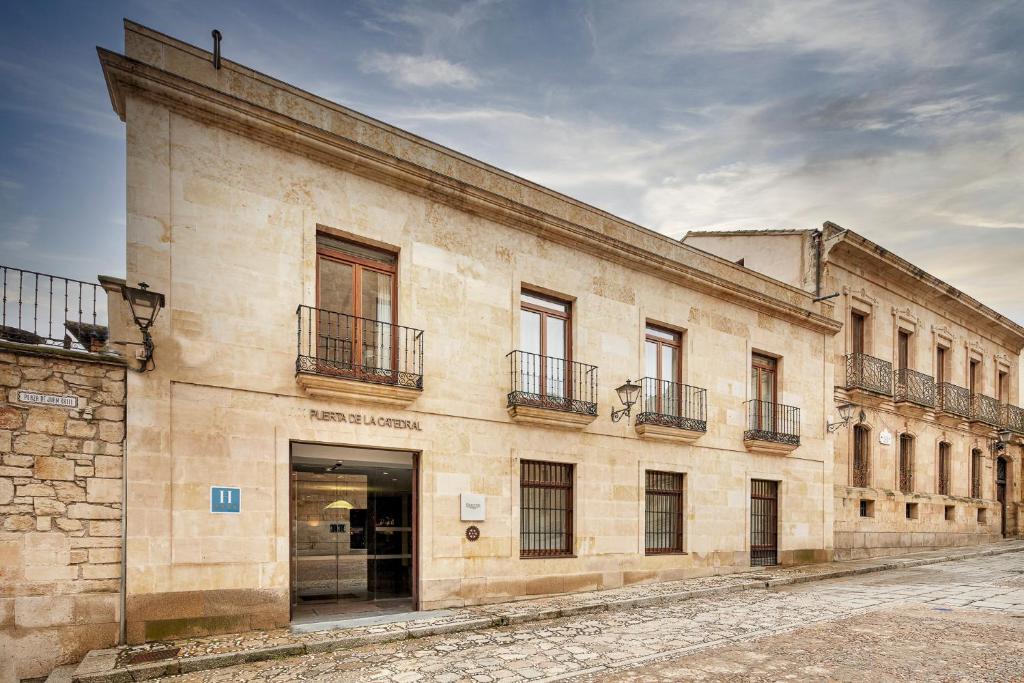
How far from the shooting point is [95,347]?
8047mm

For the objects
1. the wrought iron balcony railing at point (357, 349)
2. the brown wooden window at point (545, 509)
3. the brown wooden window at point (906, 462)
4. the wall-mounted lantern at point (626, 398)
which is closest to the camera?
the wrought iron balcony railing at point (357, 349)

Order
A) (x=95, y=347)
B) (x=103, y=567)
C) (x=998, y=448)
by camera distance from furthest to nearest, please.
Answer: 1. (x=998, y=448)
2. (x=95, y=347)
3. (x=103, y=567)

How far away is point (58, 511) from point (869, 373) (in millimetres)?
19395

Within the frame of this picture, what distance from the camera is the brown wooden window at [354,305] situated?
9.48 m

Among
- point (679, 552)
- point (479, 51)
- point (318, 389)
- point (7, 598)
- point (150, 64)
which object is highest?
point (479, 51)

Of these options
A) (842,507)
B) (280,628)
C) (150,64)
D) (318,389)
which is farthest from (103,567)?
(842,507)

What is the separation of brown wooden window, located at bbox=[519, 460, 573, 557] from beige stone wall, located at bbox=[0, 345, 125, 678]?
6.10 m

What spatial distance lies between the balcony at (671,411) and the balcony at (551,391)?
1.34 meters

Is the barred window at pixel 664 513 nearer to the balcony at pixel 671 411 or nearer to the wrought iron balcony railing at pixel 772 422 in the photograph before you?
the balcony at pixel 671 411

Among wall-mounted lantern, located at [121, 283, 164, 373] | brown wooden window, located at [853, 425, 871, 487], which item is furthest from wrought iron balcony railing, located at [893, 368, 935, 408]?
wall-mounted lantern, located at [121, 283, 164, 373]

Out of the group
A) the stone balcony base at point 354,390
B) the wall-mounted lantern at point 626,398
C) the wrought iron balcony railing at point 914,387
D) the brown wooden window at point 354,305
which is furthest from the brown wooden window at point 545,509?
the wrought iron balcony railing at point 914,387

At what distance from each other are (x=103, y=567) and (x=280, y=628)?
2.20 m

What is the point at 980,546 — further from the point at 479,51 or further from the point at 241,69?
the point at 241,69

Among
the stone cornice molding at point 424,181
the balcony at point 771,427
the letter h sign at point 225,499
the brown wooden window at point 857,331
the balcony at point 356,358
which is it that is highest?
the stone cornice molding at point 424,181
